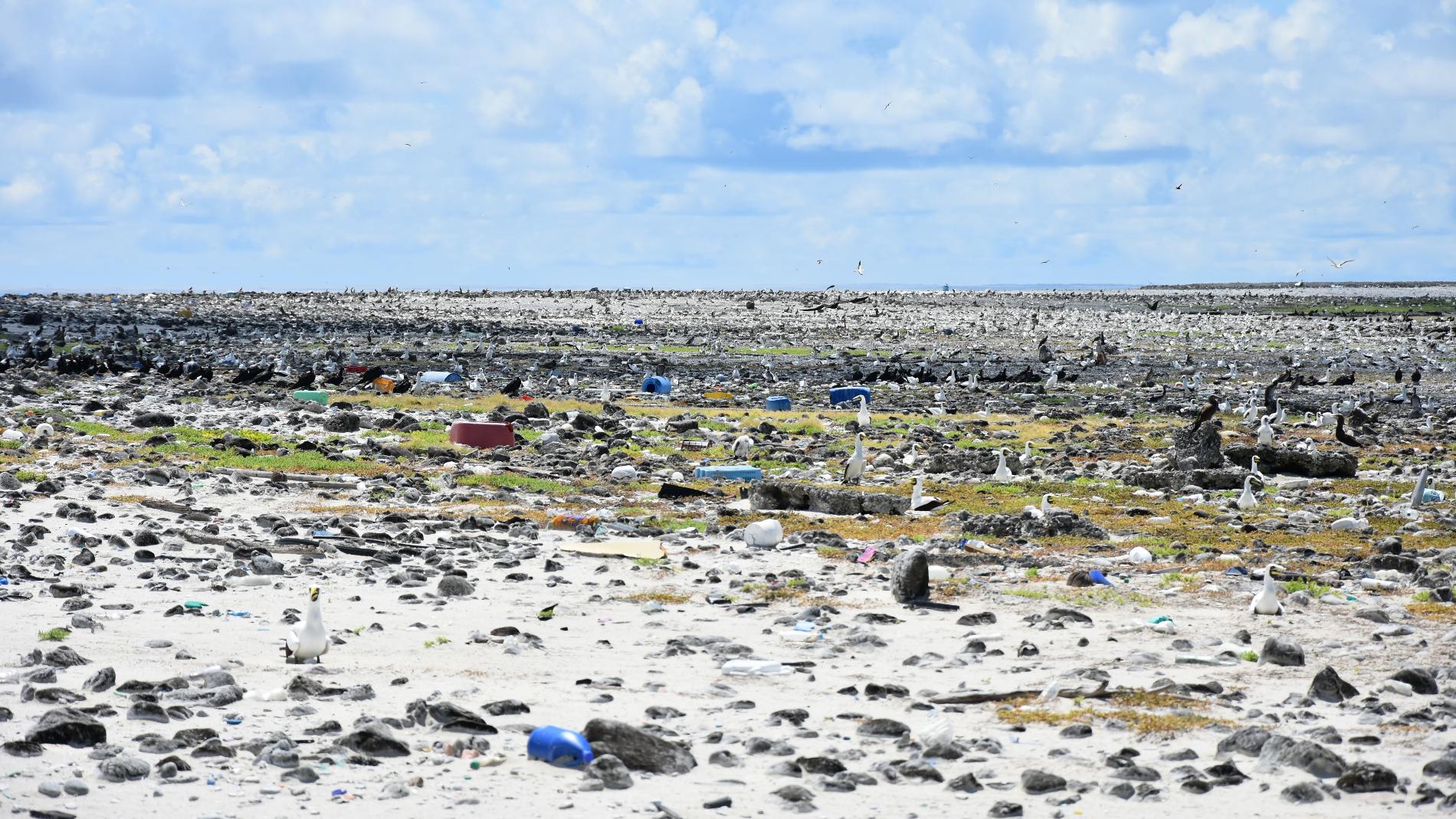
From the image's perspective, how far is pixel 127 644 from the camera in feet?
25.9

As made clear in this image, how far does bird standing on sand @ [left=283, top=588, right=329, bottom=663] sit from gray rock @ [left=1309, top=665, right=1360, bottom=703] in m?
5.09

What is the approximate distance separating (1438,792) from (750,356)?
3335cm

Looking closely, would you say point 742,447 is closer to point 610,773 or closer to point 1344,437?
point 1344,437

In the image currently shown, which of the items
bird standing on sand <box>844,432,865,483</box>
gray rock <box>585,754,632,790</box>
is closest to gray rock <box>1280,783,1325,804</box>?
gray rock <box>585,754,632,790</box>

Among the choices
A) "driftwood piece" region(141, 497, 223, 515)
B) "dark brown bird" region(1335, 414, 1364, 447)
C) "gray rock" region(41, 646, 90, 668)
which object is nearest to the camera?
"gray rock" region(41, 646, 90, 668)

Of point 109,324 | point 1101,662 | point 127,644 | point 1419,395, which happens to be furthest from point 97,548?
point 109,324

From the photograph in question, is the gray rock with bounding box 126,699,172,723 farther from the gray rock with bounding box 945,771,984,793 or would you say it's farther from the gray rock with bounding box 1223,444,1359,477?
the gray rock with bounding box 1223,444,1359,477

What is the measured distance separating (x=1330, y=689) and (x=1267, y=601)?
196 centimetres

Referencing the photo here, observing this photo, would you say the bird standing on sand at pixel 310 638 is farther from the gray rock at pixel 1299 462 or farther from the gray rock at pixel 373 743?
the gray rock at pixel 1299 462

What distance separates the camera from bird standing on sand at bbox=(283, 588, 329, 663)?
7590 millimetres

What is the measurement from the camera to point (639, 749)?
615 cm

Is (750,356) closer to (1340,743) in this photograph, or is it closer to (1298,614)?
(1298,614)

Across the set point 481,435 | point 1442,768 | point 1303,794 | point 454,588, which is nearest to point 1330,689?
point 1442,768

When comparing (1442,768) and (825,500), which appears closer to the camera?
(1442,768)
